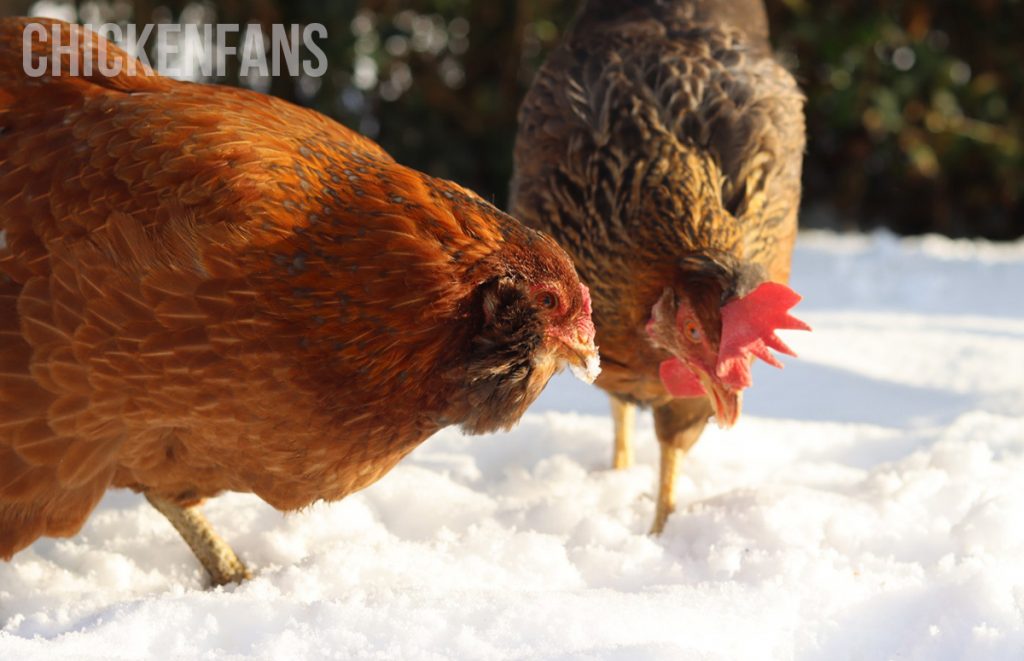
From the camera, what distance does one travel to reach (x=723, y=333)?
2.46 meters

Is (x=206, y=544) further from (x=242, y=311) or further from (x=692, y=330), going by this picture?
(x=692, y=330)

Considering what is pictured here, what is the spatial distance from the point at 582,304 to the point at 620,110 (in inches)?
42.2

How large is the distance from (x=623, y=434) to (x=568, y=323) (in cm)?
117

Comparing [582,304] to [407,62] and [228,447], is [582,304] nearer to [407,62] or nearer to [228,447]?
[228,447]

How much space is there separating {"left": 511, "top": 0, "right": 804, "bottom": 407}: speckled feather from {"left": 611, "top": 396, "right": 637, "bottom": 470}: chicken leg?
0.26m

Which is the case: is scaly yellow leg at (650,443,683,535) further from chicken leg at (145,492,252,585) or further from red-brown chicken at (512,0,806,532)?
chicken leg at (145,492,252,585)

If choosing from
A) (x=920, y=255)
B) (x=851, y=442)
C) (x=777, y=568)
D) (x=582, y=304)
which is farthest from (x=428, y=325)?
(x=920, y=255)

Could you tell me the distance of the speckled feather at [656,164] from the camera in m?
2.72

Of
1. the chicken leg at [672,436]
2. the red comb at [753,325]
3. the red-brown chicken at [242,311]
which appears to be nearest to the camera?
the red-brown chicken at [242,311]

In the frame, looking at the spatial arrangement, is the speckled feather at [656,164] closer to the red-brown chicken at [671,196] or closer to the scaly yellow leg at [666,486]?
the red-brown chicken at [671,196]

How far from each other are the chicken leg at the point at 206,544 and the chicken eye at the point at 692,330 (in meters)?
1.18

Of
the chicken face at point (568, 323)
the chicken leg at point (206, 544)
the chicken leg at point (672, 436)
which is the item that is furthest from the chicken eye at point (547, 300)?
the chicken leg at point (206, 544)

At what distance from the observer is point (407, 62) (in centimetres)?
579

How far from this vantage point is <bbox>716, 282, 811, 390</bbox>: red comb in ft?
8.00
